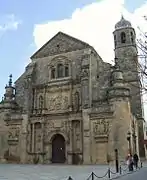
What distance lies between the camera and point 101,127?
27.9 meters

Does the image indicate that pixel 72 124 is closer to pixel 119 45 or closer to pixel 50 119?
pixel 50 119

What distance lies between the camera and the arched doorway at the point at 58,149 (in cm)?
3047

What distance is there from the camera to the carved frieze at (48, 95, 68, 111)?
31.5m

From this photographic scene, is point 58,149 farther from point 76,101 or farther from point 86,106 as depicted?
point 86,106

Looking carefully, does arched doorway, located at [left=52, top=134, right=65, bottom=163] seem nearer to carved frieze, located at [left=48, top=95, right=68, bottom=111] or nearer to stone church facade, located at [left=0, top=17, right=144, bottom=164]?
stone church facade, located at [left=0, top=17, right=144, bottom=164]

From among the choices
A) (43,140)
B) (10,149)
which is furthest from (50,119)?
(10,149)

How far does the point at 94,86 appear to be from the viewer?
30.8 m

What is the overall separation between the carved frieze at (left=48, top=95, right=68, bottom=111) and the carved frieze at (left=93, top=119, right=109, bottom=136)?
4794mm

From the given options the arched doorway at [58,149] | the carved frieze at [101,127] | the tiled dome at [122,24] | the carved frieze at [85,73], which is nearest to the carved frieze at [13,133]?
the arched doorway at [58,149]

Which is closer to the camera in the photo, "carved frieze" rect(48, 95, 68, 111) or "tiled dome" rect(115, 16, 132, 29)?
"carved frieze" rect(48, 95, 68, 111)

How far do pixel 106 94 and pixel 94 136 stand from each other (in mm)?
4973

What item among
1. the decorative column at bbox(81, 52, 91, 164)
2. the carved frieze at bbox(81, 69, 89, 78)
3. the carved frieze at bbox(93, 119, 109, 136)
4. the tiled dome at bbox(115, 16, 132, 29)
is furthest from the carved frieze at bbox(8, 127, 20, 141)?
the tiled dome at bbox(115, 16, 132, 29)

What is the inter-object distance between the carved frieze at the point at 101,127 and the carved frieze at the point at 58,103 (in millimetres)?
4794

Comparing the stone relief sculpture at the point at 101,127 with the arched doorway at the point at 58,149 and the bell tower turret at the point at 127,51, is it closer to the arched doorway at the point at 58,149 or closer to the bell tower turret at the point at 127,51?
the arched doorway at the point at 58,149
